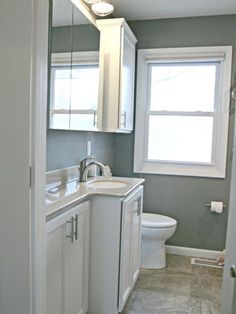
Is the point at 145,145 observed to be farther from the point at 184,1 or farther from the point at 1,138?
the point at 1,138

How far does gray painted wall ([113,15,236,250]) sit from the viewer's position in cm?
303

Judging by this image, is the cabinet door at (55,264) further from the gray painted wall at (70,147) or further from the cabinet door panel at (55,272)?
the gray painted wall at (70,147)

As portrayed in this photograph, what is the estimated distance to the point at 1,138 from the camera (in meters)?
1.05

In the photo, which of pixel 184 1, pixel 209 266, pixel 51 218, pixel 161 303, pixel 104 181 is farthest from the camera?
pixel 209 266

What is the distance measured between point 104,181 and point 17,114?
153cm

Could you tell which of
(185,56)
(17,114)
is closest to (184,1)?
(185,56)

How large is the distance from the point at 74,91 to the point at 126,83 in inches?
31.9

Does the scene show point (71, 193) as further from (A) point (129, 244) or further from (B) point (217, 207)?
(B) point (217, 207)

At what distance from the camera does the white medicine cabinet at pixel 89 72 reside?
1942mm

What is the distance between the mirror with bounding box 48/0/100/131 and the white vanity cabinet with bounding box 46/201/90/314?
69 cm

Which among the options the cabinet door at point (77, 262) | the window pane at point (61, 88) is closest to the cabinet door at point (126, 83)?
the window pane at point (61, 88)

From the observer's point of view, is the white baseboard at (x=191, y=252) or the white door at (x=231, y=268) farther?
the white baseboard at (x=191, y=252)

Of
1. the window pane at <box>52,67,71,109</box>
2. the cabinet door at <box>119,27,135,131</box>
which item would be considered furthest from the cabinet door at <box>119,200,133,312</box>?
the cabinet door at <box>119,27,135,131</box>

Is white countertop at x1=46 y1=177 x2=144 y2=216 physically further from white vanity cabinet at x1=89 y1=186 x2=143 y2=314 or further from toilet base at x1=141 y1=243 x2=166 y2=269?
toilet base at x1=141 y1=243 x2=166 y2=269
